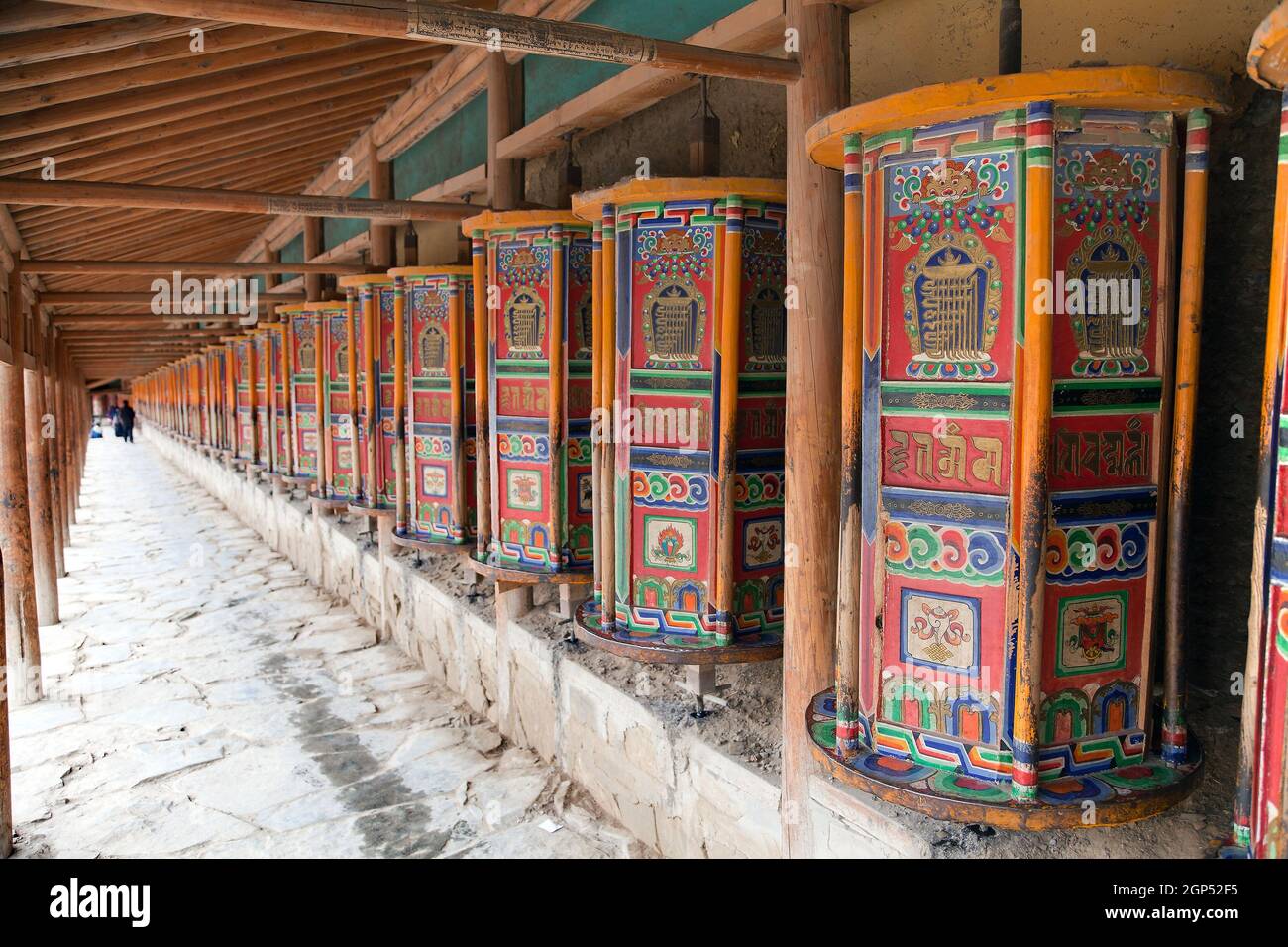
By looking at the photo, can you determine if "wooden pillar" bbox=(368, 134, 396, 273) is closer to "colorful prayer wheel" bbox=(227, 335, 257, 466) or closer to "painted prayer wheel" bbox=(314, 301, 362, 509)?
"painted prayer wheel" bbox=(314, 301, 362, 509)

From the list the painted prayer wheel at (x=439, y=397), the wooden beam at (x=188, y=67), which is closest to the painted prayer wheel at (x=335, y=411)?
the painted prayer wheel at (x=439, y=397)

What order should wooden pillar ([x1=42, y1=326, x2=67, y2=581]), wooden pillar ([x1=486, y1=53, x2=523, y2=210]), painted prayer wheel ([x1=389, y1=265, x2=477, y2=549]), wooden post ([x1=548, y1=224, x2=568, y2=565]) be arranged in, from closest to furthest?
wooden post ([x1=548, y1=224, x2=568, y2=565]) < wooden pillar ([x1=486, y1=53, x2=523, y2=210]) < painted prayer wheel ([x1=389, y1=265, x2=477, y2=549]) < wooden pillar ([x1=42, y1=326, x2=67, y2=581])

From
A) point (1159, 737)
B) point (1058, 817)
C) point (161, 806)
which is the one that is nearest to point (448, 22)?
point (1058, 817)

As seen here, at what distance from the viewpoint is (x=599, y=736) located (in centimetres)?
523

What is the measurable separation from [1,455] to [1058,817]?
8.44 m

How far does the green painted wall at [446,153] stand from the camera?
24.7ft

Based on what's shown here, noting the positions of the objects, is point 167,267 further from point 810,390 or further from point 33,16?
point 810,390

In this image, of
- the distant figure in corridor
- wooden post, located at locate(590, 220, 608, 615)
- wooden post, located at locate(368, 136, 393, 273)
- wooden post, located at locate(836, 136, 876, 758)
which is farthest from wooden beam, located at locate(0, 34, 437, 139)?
the distant figure in corridor

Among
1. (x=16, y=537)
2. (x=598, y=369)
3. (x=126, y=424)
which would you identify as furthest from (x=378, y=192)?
Result: (x=126, y=424)

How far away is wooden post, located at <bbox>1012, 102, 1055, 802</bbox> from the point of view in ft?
8.36

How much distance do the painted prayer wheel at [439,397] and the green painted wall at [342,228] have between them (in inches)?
142

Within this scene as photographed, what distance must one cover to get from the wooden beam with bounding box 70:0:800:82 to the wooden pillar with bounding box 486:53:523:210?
3.87m

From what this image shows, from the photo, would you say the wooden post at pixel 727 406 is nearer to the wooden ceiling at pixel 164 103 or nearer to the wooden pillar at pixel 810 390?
the wooden pillar at pixel 810 390
